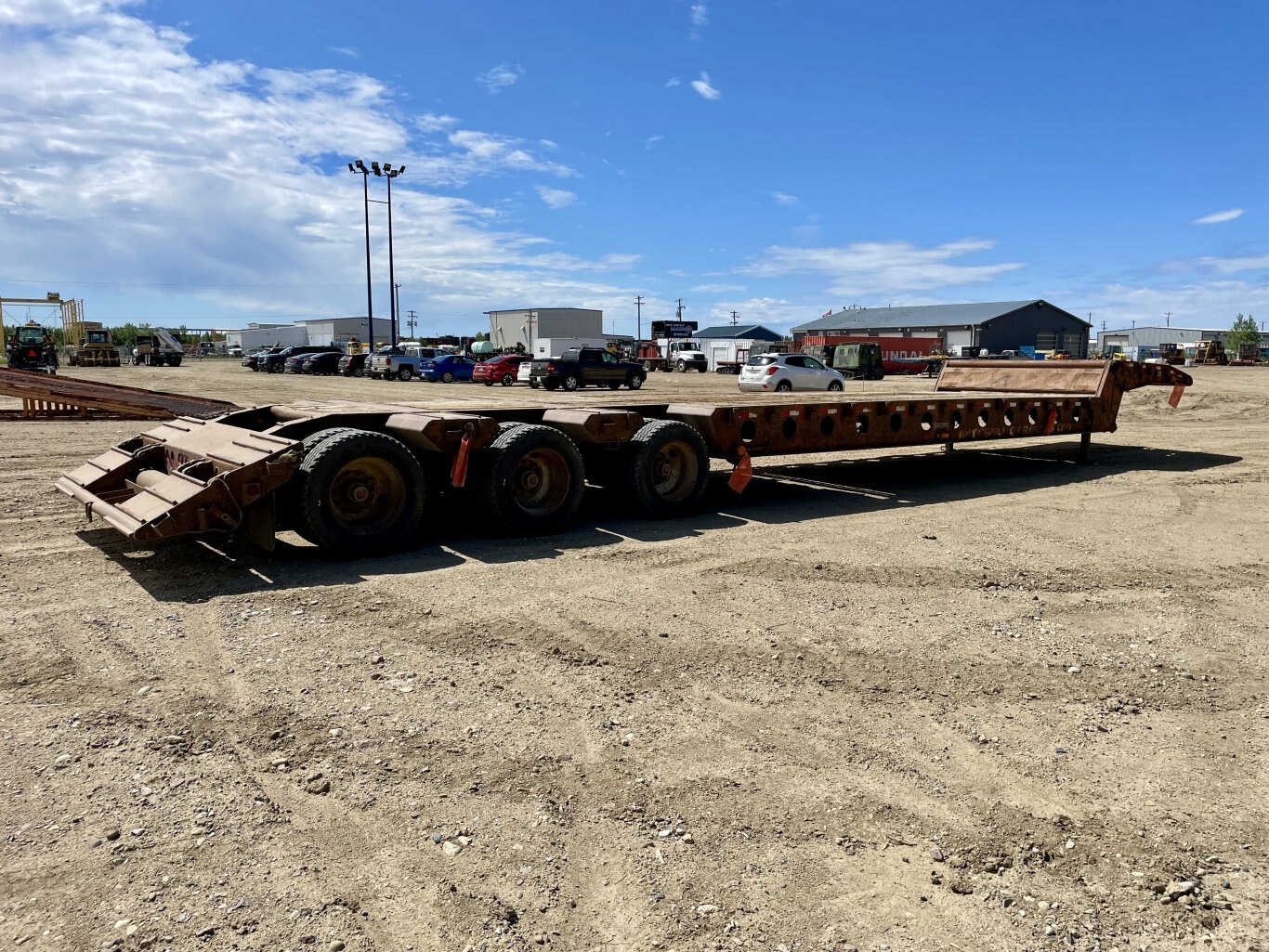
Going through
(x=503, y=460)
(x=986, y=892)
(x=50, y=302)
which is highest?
(x=50, y=302)

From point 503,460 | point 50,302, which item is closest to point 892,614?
point 503,460

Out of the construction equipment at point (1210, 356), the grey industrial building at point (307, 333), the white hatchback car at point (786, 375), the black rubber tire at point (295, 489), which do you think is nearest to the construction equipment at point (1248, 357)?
the construction equipment at point (1210, 356)

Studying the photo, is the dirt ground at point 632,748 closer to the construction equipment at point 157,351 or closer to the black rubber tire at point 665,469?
the black rubber tire at point 665,469

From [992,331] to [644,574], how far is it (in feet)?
303

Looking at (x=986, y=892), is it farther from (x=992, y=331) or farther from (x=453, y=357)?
(x=992, y=331)

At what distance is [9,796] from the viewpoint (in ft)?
12.3

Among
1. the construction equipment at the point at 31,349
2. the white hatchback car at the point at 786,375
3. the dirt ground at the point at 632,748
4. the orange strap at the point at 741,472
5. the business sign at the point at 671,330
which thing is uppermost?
the business sign at the point at 671,330

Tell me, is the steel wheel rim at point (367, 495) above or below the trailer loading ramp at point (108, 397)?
below

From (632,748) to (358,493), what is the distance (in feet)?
13.4

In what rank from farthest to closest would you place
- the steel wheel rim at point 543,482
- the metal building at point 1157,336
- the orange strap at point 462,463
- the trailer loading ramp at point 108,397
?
the metal building at point 1157,336 → the trailer loading ramp at point 108,397 → the steel wheel rim at point 543,482 → the orange strap at point 462,463

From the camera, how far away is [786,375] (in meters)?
30.6

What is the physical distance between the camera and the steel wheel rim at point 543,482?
8500 mm

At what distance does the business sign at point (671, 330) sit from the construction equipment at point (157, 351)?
40.1 m

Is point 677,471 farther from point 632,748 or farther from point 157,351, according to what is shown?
point 157,351
